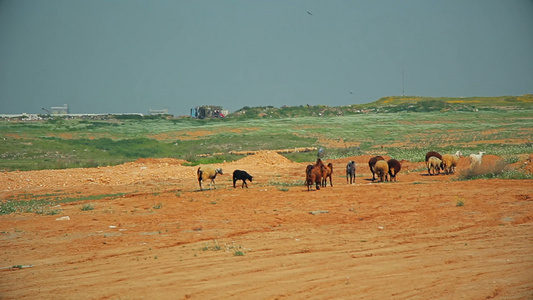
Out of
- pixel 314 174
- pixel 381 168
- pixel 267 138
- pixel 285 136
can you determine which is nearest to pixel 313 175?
pixel 314 174

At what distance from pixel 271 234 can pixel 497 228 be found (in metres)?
5.31

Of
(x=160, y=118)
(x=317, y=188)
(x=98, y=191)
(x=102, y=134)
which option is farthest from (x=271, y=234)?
(x=160, y=118)

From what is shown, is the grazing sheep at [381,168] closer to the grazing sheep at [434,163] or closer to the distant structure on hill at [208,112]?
the grazing sheep at [434,163]

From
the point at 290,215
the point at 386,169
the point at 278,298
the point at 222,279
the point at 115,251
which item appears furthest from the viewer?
the point at 386,169

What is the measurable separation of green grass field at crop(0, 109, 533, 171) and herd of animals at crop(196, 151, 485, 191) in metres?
11.3

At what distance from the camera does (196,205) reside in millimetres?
19203

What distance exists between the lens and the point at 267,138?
65.6 meters

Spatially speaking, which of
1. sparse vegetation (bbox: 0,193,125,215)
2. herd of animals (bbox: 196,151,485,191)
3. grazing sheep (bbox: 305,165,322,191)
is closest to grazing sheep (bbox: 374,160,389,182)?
herd of animals (bbox: 196,151,485,191)

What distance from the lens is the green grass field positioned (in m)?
47.6

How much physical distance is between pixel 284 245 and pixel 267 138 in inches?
2105

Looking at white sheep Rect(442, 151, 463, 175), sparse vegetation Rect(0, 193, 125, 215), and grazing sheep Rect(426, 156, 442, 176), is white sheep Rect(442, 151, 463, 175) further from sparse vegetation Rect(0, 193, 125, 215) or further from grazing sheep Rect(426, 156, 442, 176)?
sparse vegetation Rect(0, 193, 125, 215)

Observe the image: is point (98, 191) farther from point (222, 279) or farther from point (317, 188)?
point (222, 279)

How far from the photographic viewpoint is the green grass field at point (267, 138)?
47.6 meters

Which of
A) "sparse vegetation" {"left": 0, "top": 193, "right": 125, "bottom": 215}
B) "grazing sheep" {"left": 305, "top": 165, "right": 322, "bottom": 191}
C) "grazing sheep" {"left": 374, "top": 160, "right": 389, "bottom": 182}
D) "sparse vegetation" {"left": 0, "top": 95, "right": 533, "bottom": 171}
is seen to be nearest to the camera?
"sparse vegetation" {"left": 0, "top": 193, "right": 125, "bottom": 215}
